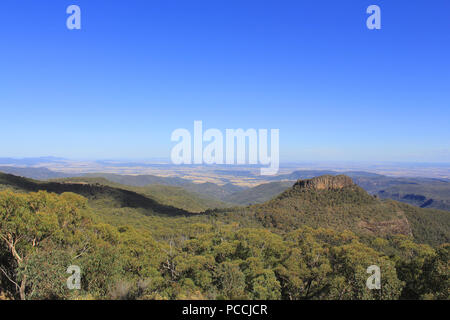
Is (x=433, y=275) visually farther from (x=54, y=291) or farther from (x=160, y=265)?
(x=54, y=291)

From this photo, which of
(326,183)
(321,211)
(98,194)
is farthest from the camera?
(326,183)

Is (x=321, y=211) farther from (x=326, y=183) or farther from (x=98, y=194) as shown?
(x=98, y=194)

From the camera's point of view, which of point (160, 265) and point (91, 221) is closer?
point (160, 265)

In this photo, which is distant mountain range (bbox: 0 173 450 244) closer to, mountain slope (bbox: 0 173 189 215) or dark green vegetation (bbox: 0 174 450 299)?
mountain slope (bbox: 0 173 189 215)

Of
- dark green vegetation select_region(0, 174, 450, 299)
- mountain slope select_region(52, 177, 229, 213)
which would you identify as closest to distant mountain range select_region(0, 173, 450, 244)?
mountain slope select_region(52, 177, 229, 213)

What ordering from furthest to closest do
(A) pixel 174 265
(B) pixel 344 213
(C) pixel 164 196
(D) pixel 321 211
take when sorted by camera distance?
(C) pixel 164 196
(D) pixel 321 211
(B) pixel 344 213
(A) pixel 174 265

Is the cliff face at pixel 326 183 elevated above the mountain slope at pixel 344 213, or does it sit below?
above

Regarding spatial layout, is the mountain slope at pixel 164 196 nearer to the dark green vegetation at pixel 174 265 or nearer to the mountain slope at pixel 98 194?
the mountain slope at pixel 98 194

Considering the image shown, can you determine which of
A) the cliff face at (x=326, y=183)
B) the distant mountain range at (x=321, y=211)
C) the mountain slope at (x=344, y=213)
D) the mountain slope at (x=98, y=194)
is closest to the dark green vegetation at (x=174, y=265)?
the mountain slope at (x=344, y=213)

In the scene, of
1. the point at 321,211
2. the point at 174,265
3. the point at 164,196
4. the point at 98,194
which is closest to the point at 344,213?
the point at 321,211
